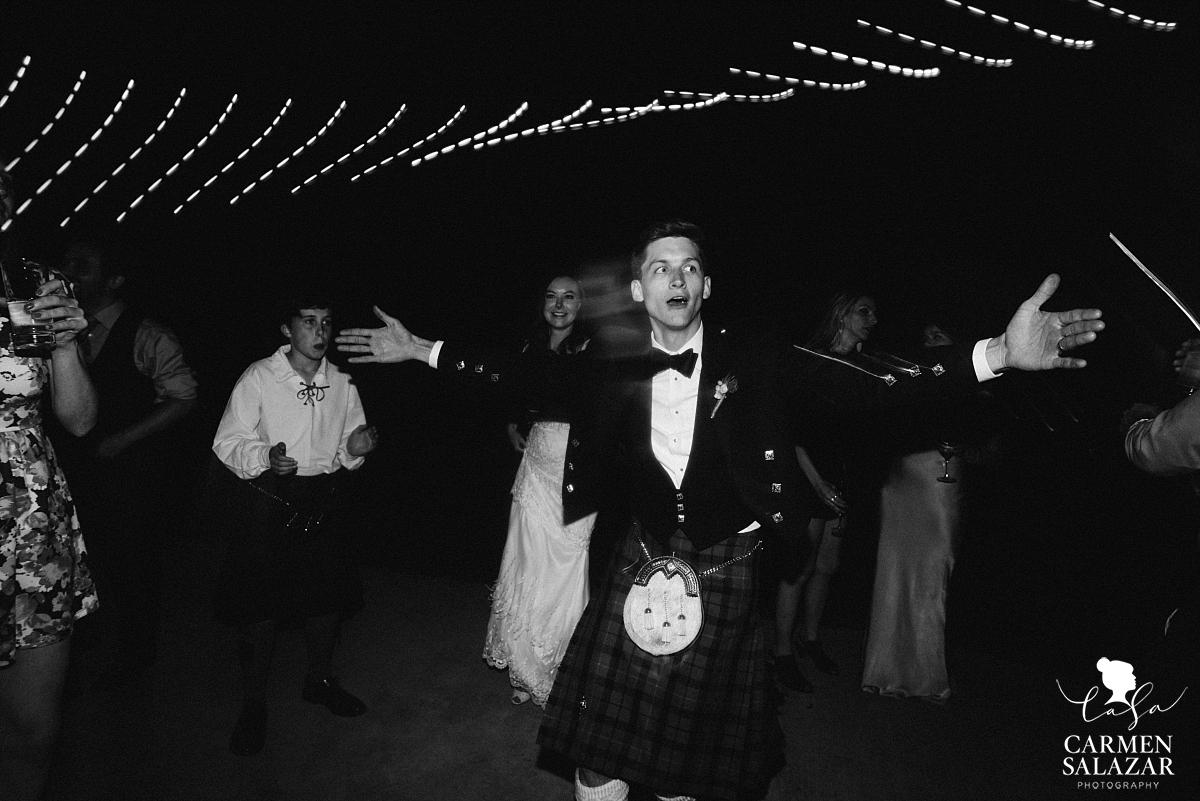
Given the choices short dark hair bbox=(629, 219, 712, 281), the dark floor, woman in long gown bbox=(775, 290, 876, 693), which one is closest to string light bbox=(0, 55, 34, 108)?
the dark floor

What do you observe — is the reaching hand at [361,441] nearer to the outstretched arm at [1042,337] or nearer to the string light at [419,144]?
the outstretched arm at [1042,337]

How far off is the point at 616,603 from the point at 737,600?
0.42 metres

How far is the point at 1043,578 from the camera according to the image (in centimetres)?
558

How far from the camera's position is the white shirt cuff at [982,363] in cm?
218

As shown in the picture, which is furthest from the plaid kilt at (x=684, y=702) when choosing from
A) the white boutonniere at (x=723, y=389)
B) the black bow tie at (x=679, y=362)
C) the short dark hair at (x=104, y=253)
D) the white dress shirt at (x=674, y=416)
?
the short dark hair at (x=104, y=253)

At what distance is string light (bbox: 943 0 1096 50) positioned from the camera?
156 inches

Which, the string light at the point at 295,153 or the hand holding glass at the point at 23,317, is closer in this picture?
the hand holding glass at the point at 23,317

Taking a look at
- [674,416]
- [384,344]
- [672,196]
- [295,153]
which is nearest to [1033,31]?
[674,416]

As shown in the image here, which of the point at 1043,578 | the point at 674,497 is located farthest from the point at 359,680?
the point at 1043,578

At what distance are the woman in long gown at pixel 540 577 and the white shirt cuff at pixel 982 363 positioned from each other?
1898 mm

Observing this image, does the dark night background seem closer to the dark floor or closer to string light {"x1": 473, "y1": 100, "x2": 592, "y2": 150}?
string light {"x1": 473, "y1": 100, "x2": 592, "y2": 150}

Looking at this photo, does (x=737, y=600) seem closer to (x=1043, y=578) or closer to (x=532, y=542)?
(x=532, y=542)

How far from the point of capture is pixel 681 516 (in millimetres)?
2486

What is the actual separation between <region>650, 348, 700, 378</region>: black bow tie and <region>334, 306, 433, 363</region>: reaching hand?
0.86m
